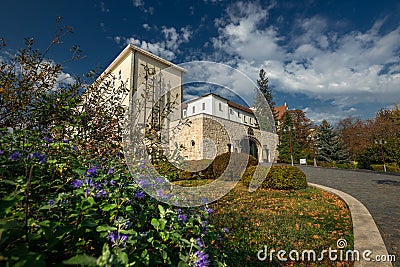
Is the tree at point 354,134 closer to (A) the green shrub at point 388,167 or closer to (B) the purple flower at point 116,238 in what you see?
(A) the green shrub at point 388,167

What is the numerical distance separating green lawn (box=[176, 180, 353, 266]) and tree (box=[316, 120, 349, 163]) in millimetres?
24526

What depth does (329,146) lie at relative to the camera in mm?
26828

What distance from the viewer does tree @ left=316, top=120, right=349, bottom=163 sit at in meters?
26.2

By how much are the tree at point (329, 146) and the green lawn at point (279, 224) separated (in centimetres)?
2453

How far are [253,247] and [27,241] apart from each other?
102 inches

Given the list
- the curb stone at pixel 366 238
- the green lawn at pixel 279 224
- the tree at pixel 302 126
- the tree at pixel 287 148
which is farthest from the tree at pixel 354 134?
the curb stone at pixel 366 238

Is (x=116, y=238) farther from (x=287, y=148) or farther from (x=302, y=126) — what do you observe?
(x=302, y=126)

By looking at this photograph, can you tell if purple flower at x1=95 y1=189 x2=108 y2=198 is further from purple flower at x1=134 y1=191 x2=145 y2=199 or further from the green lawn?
the green lawn

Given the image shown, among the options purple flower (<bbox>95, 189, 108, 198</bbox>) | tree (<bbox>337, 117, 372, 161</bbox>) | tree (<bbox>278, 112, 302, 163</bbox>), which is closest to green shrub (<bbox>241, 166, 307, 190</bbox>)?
purple flower (<bbox>95, 189, 108, 198</bbox>)

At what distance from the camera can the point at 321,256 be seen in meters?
2.55

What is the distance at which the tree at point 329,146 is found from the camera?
1033 inches

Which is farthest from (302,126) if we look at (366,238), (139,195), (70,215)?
(70,215)

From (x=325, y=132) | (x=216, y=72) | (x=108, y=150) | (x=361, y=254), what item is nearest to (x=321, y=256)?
(x=361, y=254)

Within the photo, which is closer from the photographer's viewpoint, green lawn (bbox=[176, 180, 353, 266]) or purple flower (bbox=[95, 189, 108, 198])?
purple flower (bbox=[95, 189, 108, 198])
